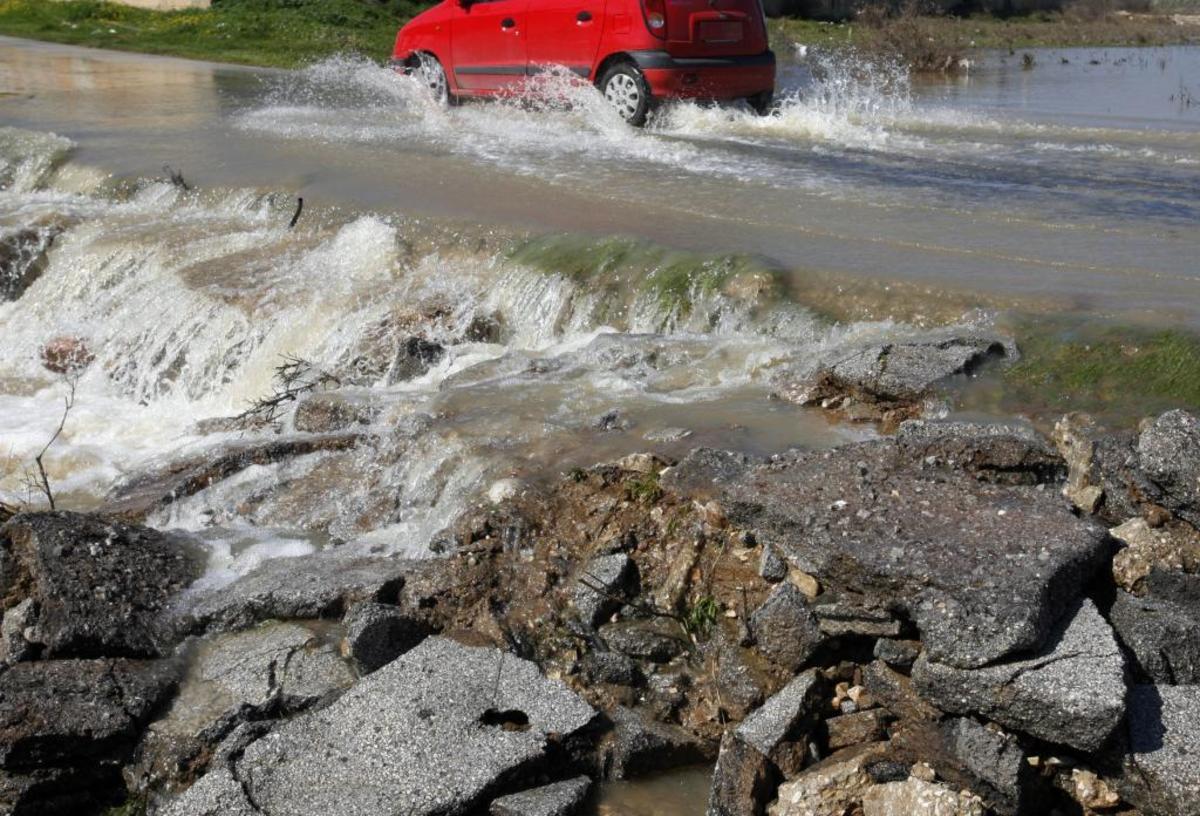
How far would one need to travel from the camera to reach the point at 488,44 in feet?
50.1

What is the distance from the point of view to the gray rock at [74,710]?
15.4 feet

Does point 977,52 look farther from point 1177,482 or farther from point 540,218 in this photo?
point 1177,482

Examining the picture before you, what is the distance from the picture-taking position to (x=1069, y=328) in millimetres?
7090

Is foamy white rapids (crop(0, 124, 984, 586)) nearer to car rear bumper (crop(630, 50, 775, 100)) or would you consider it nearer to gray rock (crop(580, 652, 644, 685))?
gray rock (crop(580, 652, 644, 685))

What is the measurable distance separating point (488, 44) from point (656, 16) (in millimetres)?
2646

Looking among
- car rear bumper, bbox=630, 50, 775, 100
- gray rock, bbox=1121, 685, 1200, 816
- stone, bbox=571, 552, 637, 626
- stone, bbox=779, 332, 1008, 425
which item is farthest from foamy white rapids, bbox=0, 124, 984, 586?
car rear bumper, bbox=630, 50, 775, 100

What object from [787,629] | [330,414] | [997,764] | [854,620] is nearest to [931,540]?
[854,620]

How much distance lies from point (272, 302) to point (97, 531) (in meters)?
4.05

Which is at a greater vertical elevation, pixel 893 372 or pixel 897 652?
pixel 893 372

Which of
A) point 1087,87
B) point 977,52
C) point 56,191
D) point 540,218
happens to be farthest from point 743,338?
point 977,52

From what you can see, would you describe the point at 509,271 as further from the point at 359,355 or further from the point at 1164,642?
the point at 1164,642

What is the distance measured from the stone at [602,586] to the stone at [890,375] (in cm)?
177

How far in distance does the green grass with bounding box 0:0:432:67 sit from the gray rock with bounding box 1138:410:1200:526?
62.3 feet

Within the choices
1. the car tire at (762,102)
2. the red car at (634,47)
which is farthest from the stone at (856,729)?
the car tire at (762,102)
